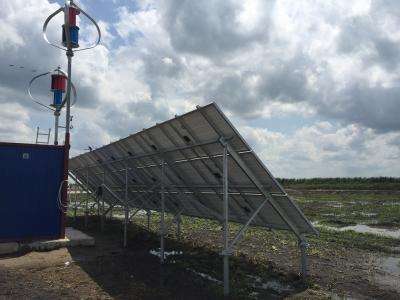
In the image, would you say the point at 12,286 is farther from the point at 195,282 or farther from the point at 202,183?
the point at 202,183

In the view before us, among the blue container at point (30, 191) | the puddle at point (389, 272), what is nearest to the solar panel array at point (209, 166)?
the puddle at point (389, 272)

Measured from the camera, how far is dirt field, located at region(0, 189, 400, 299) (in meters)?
7.96

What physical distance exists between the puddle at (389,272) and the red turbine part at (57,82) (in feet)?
39.0

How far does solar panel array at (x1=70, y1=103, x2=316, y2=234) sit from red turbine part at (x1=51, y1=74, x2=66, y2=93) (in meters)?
3.84

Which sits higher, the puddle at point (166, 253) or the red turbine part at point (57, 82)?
the red turbine part at point (57, 82)

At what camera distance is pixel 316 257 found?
464 inches

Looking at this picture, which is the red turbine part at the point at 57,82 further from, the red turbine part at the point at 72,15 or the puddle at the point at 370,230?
the puddle at the point at 370,230

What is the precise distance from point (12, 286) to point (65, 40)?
342 inches

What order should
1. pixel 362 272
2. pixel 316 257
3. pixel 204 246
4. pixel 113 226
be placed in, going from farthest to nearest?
pixel 113 226, pixel 204 246, pixel 316 257, pixel 362 272

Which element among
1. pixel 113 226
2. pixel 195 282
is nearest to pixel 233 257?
pixel 195 282

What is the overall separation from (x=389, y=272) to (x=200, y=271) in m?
4.70

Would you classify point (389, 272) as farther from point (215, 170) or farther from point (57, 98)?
point (57, 98)

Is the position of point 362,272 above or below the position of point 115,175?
below

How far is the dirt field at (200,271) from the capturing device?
7961mm
